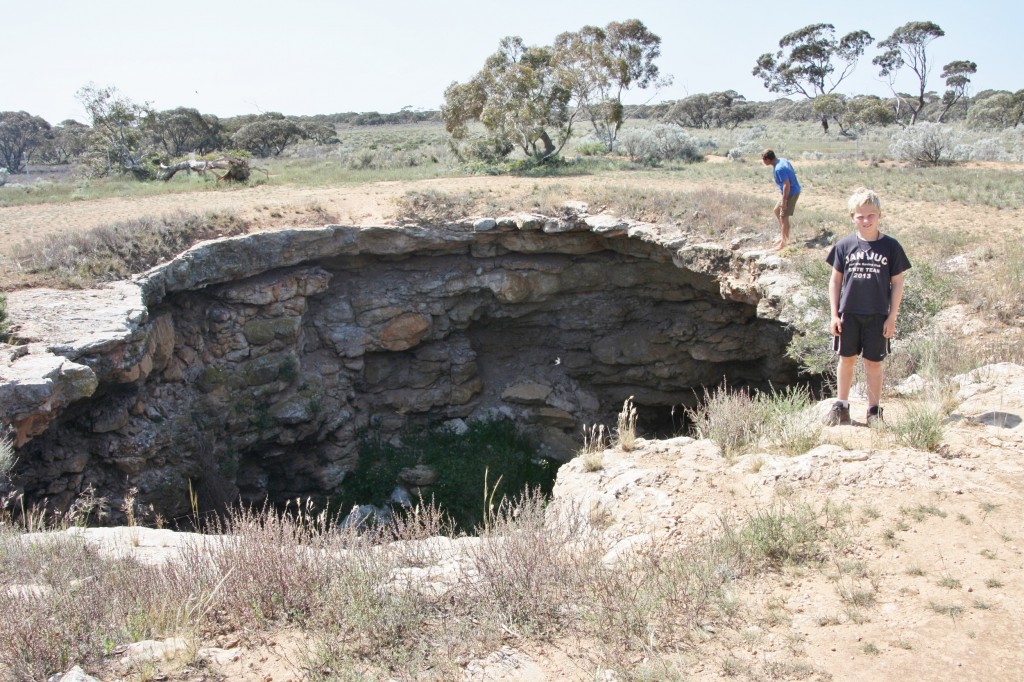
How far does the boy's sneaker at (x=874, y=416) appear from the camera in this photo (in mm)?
5023

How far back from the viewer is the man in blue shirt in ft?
30.1

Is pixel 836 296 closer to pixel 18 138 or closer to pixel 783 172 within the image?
pixel 783 172

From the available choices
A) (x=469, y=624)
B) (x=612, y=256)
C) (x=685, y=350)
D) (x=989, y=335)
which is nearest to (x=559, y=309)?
(x=612, y=256)

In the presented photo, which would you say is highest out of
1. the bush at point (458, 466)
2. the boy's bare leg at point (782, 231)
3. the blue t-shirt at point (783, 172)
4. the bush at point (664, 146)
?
the bush at point (664, 146)

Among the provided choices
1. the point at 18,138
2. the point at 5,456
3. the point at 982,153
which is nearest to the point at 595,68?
the point at 982,153

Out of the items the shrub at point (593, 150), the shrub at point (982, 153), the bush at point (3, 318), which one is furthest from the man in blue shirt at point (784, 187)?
the shrub at point (982, 153)

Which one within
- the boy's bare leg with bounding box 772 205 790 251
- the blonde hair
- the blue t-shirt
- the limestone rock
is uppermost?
the blue t-shirt

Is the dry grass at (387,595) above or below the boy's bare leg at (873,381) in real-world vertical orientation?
below

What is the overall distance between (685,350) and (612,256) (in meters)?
2.47

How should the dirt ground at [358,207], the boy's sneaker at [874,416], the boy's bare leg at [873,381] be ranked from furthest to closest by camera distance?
the dirt ground at [358,207] → the boy's bare leg at [873,381] → the boy's sneaker at [874,416]

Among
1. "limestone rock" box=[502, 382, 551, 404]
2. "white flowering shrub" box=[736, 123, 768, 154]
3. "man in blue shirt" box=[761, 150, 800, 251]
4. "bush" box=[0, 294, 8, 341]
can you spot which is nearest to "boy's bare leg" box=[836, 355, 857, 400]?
"man in blue shirt" box=[761, 150, 800, 251]

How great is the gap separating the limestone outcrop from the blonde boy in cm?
392

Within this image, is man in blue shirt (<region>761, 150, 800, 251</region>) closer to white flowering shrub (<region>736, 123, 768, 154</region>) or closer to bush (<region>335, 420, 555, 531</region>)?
bush (<region>335, 420, 555, 531</region>)

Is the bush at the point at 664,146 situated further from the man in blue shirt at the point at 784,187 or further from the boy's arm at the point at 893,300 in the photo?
the boy's arm at the point at 893,300
